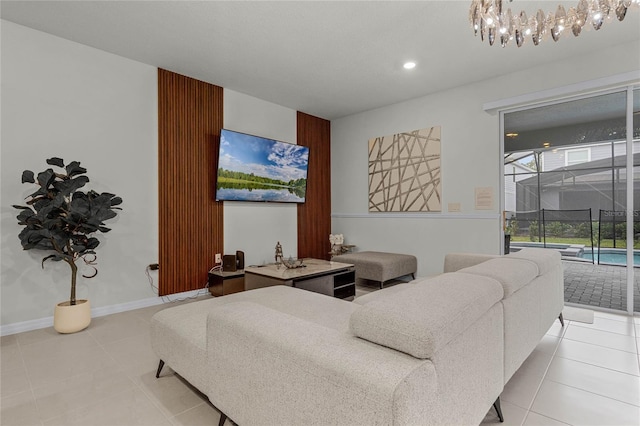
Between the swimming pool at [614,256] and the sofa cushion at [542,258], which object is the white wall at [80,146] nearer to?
the sofa cushion at [542,258]

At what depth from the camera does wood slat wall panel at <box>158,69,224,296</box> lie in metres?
3.73

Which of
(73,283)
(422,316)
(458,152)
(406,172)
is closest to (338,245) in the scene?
(406,172)

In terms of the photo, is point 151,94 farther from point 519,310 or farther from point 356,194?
point 519,310

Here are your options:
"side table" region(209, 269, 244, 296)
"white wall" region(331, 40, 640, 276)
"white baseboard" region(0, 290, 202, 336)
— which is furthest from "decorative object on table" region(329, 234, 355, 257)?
"white baseboard" region(0, 290, 202, 336)

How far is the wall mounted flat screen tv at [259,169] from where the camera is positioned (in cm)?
418

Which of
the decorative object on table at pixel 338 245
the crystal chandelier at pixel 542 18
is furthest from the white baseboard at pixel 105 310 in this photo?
the crystal chandelier at pixel 542 18

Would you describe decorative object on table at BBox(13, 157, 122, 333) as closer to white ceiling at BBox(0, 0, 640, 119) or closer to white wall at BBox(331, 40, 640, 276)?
white ceiling at BBox(0, 0, 640, 119)

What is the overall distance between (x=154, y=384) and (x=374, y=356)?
1.66 m

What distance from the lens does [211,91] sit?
4176 millimetres

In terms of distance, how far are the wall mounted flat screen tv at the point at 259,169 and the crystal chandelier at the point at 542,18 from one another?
10.0 ft

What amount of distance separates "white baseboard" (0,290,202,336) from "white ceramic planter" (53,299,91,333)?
9.1 inches

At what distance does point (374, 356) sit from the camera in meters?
0.95

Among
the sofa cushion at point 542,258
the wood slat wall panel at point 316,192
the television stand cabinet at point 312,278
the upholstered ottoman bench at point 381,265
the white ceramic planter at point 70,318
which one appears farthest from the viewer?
the wood slat wall panel at point 316,192

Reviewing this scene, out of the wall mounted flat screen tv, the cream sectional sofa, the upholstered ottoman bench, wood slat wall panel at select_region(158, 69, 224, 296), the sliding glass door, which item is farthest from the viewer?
the wall mounted flat screen tv
